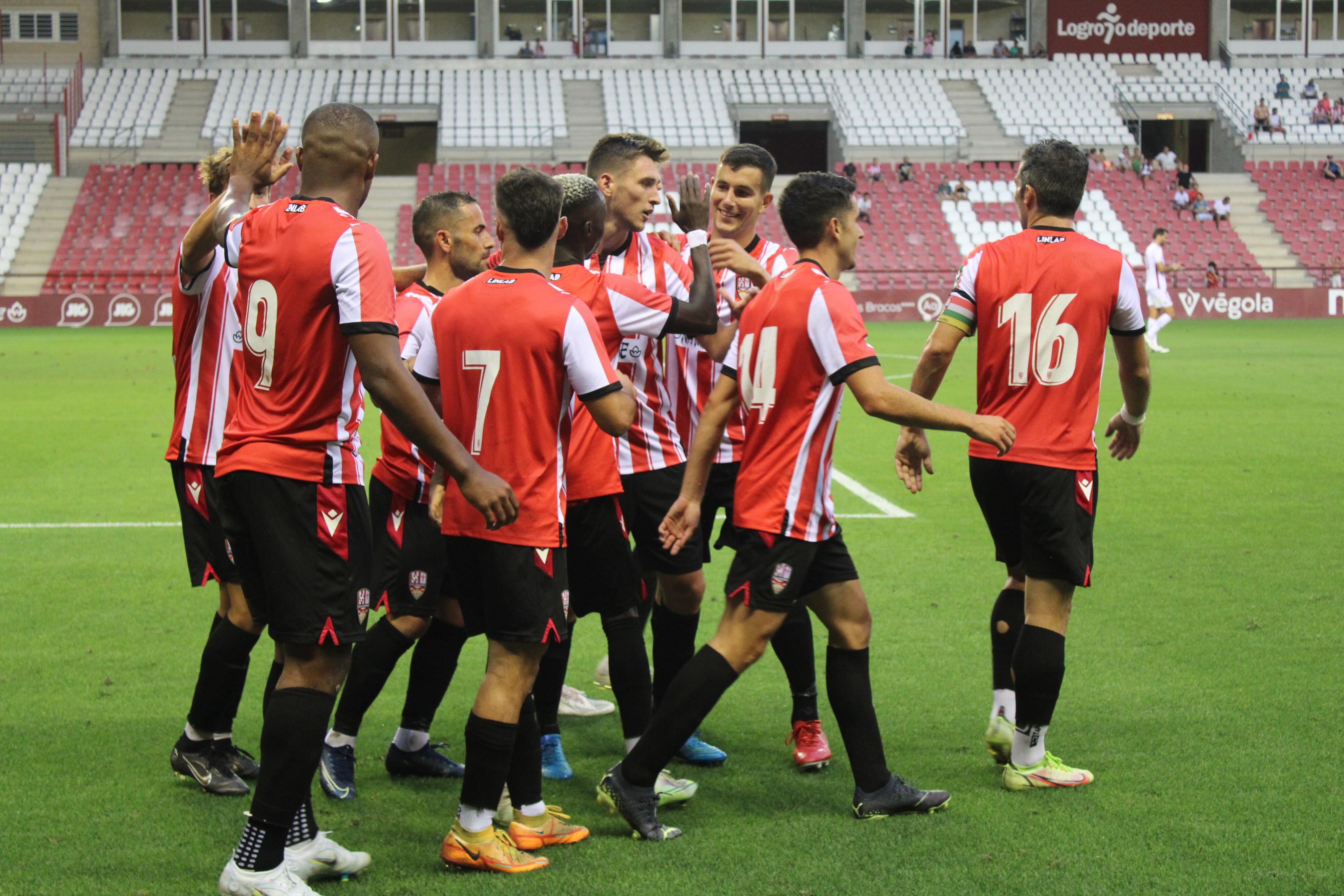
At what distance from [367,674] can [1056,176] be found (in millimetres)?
2912

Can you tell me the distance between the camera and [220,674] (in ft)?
14.2

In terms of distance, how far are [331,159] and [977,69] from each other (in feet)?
157

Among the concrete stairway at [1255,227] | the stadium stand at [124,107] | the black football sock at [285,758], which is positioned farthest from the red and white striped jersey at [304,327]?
the stadium stand at [124,107]

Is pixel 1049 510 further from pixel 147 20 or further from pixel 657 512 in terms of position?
pixel 147 20

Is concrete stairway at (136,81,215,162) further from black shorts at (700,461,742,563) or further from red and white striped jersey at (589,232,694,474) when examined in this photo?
black shorts at (700,461,742,563)

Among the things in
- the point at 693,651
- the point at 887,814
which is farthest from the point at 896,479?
the point at 887,814

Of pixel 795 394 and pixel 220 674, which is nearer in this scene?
pixel 795 394

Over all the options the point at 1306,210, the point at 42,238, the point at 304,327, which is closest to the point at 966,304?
the point at 304,327

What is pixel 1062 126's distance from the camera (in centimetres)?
4472

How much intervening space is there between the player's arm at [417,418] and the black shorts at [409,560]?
929mm

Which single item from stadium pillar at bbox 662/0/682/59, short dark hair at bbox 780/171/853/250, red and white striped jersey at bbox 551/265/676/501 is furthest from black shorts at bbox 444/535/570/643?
stadium pillar at bbox 662/0/682/59

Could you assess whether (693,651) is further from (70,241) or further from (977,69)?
(977,69)

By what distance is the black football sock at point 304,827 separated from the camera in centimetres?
361

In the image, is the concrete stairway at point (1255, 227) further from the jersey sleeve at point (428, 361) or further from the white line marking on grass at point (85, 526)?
the jersey sleeve at point (428, 361)
